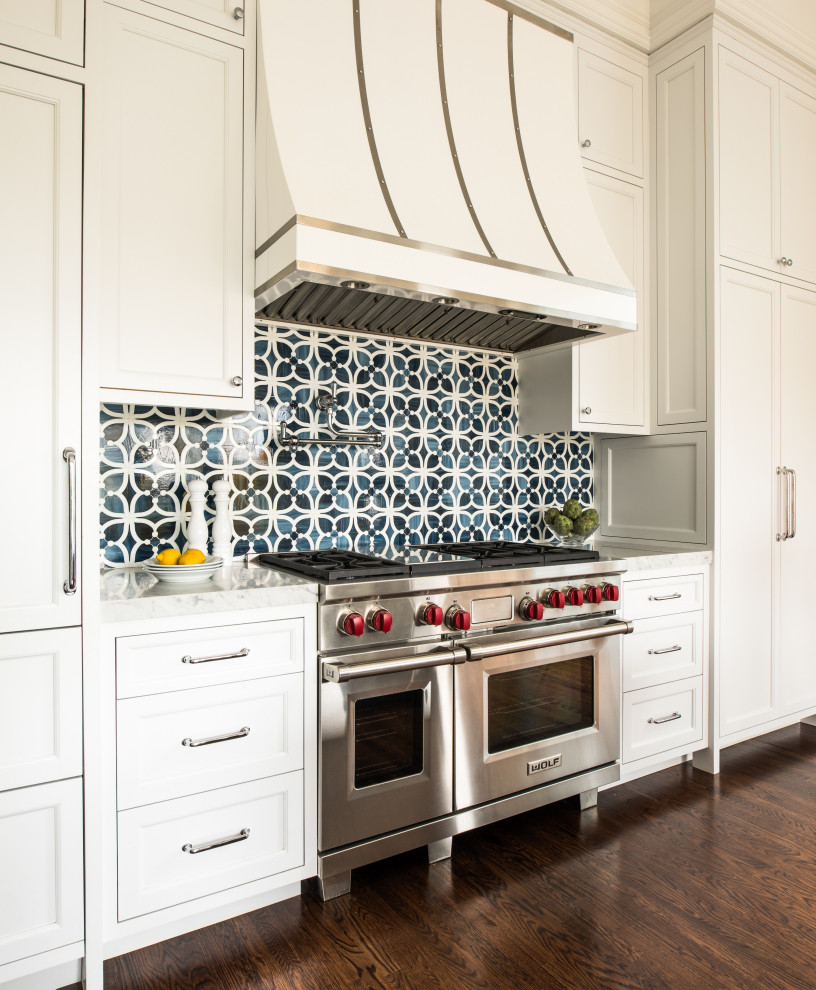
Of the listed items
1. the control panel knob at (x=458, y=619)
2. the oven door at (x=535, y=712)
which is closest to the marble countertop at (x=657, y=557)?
the oven door at (x=535, y=712)

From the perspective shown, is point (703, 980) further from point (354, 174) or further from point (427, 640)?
point (354, 174)

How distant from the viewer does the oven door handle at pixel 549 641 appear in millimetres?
2139

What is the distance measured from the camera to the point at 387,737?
6.63ft

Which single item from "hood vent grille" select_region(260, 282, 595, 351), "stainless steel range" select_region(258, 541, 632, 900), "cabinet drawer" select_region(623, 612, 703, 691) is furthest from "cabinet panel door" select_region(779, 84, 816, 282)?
"stainless steel range" select_region(258, 541, 632, 900)

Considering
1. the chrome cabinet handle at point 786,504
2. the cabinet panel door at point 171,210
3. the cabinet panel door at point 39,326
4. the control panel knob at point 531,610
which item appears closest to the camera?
the cabinet panel door at point 39,326

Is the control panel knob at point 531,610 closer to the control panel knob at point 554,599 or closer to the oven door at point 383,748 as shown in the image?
the control panel knob at point 554,599

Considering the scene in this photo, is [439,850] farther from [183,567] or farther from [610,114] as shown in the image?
[610,114]

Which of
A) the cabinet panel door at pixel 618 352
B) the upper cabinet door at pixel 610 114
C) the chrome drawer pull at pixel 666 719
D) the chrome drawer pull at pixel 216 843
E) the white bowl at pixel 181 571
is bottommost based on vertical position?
the chrome drawer pull at pixel 216 843

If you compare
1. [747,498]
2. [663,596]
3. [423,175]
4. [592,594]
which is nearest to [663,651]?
[663,596]

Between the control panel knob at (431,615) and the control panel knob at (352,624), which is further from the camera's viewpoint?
the control panel knob at (431,615)

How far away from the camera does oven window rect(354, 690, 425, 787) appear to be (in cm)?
198

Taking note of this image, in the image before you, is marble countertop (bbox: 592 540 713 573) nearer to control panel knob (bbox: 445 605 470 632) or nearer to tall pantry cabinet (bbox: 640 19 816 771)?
tall pantry cabinet (bbox: 640 19 816 771)

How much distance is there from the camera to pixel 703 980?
5.32 ft

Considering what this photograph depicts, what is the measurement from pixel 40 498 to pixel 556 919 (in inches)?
66.7
